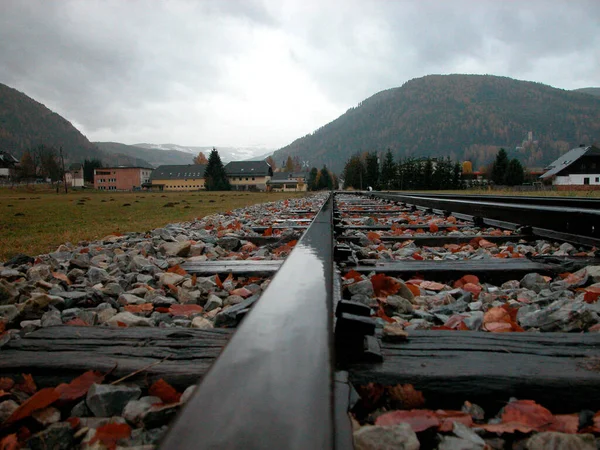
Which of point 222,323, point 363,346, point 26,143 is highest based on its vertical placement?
point 26,143

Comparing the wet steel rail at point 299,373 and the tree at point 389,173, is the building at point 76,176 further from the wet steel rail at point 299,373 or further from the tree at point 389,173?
the wet steel rail at point 299,373

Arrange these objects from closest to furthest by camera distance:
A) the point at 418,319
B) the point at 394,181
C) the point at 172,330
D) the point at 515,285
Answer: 1. the point at 172,330
2. the point at 418,319
3. the point at 515,285
4. the point at 394,181

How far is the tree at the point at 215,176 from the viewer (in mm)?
69562

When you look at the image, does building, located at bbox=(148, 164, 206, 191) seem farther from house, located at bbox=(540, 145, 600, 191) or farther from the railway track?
the railway track

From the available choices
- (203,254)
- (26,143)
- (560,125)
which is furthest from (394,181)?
(26,143)

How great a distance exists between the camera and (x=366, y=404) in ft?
2.46

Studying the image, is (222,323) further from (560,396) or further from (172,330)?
(560,396)

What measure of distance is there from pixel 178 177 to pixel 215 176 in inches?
1386

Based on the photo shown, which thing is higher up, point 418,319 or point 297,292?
point 297,292

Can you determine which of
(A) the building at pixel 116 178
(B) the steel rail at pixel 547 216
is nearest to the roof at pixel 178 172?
(A) the building at pixel 116 178

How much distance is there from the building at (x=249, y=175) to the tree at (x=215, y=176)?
968 inches

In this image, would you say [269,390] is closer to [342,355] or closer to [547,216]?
[342,355]

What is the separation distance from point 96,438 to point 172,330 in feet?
1.24

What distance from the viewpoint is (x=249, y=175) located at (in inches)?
3927
